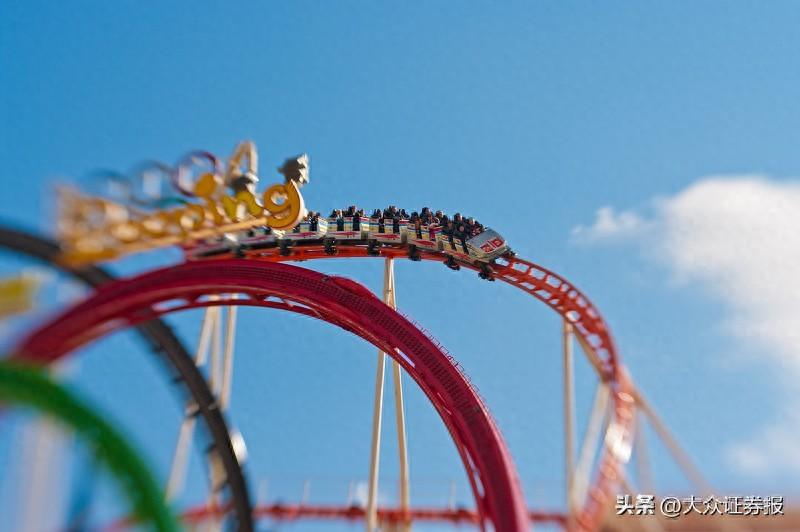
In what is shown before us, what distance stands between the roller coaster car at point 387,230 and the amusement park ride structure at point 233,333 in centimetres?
138

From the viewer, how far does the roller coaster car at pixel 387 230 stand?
51.4 ft

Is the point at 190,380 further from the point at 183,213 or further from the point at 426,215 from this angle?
the point at 426,215

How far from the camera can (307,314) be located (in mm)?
12320

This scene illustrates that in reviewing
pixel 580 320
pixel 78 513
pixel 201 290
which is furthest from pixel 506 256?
pixel 78 513

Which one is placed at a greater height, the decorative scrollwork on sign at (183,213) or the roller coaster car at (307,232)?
the roller coaster car at (307,232)

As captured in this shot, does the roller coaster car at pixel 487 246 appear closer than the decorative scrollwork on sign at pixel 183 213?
No

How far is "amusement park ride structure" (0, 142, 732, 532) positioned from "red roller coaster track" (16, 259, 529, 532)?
0.01 metres

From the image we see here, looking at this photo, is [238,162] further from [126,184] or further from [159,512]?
[159,512]

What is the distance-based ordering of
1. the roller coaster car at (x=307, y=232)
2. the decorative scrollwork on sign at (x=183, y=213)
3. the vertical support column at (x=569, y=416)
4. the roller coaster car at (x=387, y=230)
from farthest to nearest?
the roller coaster car at (x=387, y=230) → the roller coaster car at (x=307, y=232) → the vertical support column at (x=569, y=416) → the decorative scrollwork on sign at (x=183, y=213)

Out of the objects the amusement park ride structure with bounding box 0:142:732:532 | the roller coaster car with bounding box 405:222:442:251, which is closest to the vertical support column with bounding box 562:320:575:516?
the amusement park ride structure with bounding box 0:142:732:532

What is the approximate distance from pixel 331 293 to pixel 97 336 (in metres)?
3.05

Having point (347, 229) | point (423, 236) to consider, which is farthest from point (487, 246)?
point (347, 229)

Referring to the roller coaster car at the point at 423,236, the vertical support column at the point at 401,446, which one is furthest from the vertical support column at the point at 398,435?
the roller coaster car at the point at 423,236

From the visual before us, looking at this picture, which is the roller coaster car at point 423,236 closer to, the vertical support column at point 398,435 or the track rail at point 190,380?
the vertical support column at point 398,435
